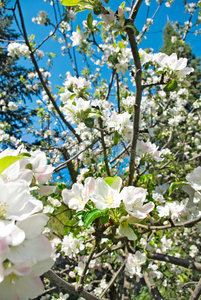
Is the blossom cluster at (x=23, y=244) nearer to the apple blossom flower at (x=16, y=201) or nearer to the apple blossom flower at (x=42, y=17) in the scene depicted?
the apple blossom flower at (x=16, y=201)

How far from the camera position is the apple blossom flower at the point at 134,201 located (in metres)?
0.70

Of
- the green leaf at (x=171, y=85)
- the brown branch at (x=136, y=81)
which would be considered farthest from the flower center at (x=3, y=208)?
the green leaf at (x=171, y=85)

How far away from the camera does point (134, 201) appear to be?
0.71 m

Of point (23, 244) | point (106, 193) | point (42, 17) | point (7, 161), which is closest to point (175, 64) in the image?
point (106, 193)

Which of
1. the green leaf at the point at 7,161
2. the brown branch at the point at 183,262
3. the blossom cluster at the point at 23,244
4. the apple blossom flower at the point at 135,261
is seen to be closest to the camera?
the blossom cluster at the point at 23,244

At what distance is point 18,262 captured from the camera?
1.30 ft

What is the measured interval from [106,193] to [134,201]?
0.11 meters

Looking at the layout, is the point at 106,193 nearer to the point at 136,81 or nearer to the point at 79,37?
the point at 136,81

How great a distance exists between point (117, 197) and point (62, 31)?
141 inches

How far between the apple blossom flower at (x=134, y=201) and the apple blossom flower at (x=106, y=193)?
3 cm

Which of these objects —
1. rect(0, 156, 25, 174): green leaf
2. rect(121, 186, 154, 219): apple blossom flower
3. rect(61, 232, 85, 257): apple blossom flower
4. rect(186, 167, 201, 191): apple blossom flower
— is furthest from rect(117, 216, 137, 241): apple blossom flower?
rect(61, 232, 85, 257): apple blossom flower

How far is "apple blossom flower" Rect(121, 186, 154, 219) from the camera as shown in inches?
27.5

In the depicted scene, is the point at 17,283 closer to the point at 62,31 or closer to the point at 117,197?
the point at 117,197

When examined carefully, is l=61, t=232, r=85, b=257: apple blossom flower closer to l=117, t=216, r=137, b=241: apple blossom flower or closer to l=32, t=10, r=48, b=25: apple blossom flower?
l=117, t=216, r=137, b=241: apple blossom flower
